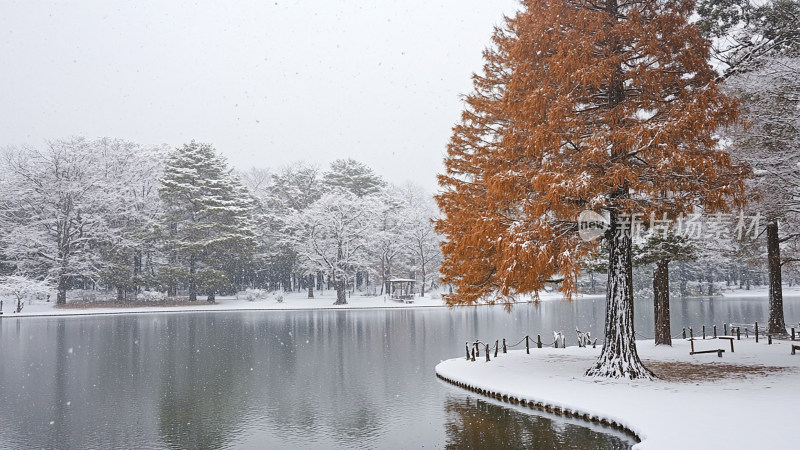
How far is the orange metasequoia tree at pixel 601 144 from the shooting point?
13.1 m

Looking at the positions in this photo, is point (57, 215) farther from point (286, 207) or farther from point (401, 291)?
point (401, 291)

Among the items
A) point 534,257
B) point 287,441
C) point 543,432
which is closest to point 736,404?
point 543,432

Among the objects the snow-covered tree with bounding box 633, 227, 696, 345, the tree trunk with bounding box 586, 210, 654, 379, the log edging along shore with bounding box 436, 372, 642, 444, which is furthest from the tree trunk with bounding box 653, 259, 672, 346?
the log edging along shore with bounding box 436, 372, 642, 444

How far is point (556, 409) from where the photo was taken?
1206cm

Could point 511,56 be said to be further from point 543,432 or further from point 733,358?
point 733,358

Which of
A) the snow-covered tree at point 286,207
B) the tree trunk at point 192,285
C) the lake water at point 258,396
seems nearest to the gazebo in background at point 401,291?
the snow-covered tree at point 286,207

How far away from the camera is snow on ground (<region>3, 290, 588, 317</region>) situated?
46.7m

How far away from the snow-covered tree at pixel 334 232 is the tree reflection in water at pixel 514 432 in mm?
44212

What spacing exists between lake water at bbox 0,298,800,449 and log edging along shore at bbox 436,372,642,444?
0.84 feet

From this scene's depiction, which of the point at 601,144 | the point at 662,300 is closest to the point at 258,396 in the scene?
the point at 601,144

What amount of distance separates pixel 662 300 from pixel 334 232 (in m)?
41.6

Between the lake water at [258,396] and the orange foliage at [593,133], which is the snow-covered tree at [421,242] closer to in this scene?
the lake water at [258,396]

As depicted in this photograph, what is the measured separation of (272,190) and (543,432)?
61.8 meters

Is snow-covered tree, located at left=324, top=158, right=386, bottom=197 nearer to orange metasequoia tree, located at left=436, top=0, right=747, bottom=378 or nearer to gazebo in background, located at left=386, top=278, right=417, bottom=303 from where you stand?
gazebo in background, located at left=386, top=278, right=417, bottom=303
